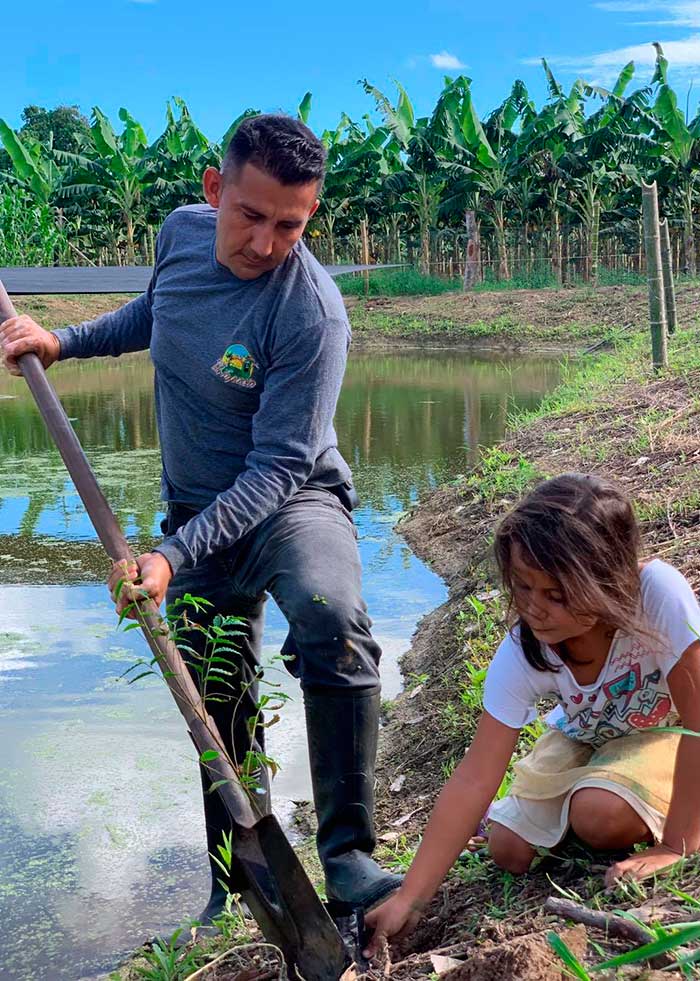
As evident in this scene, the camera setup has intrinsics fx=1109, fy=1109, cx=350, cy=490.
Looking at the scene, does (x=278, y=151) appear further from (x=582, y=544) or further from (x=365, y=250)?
(x=365, y=250)

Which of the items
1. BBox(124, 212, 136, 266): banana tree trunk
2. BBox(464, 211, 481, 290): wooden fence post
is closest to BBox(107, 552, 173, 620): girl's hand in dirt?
BBox(464, 211, 481, 290): wooden fence post

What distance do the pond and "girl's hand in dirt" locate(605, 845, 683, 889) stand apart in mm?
1343

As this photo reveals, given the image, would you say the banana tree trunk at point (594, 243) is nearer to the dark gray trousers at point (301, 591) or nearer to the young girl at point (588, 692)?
the dark gray trousers at point (301, 591)

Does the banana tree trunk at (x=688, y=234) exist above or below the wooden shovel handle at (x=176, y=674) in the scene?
above

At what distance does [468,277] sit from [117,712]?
67.1ft

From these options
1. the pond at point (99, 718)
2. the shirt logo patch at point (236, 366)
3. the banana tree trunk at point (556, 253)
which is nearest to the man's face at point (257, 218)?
the shirt logo patch at point (236, 366)

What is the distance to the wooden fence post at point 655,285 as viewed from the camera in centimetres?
775

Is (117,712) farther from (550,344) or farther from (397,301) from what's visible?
(397,301)

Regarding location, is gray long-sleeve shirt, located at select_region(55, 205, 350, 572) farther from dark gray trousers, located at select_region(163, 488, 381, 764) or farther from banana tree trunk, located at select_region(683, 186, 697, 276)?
banana tree trunk, located at select_region(683, 186, 697, 276)

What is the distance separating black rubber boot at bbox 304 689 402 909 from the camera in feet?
7.39

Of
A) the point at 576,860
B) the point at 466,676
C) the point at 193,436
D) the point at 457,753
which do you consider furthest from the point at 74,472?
the point at 466,676

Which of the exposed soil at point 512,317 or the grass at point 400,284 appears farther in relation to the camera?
the grass at point 400,284

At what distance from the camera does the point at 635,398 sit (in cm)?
701

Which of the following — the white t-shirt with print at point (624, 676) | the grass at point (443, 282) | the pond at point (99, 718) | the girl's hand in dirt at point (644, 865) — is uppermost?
the grass at point (443, 282)
